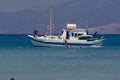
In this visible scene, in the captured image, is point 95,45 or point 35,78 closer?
point 35,78

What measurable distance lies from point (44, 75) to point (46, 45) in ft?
203

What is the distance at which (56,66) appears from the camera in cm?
6794

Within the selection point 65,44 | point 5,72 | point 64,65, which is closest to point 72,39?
point 65,44

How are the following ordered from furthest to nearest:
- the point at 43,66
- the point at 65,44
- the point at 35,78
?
the point at 65,44 → the point at 43,66 → the point at 35,78

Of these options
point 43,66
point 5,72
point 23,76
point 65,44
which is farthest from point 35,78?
point 65,44

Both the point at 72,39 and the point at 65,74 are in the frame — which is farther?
the point at 72,39

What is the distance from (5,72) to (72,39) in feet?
189

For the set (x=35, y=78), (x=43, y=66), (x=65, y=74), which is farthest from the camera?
(x=43, y=66)

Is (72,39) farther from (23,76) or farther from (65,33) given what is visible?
(23,76)

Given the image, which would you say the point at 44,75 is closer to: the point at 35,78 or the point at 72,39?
the point at 35,78

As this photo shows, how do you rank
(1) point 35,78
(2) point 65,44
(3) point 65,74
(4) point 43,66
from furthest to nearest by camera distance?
(2) point 65,44
(4) point 43,66
(3) point 65,74
(1) point 35,78

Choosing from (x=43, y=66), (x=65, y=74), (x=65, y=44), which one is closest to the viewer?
(x=65, y=74)

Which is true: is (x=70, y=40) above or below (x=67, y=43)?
above

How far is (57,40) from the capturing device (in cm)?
11662
